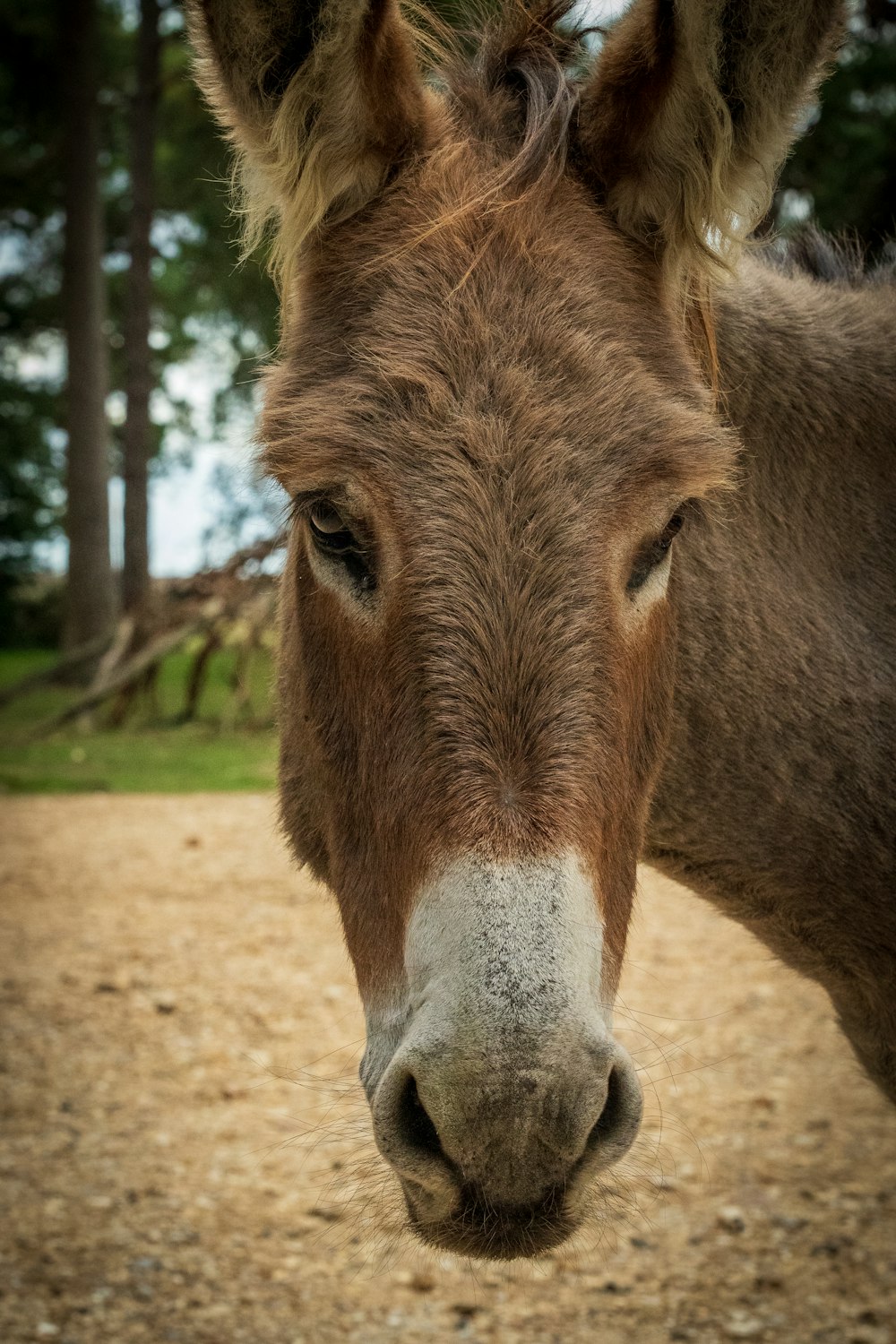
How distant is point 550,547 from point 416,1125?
1062 millimetres

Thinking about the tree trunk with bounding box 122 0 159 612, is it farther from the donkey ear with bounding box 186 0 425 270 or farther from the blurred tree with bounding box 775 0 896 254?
the donkey ear with bounding box 186 0 425 270

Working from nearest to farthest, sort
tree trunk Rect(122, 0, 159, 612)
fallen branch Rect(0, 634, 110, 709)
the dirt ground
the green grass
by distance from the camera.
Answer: the dirt ground → the green grass → fallen branch Rect(0, 634, 110, 709) → tree trunk Rect(122, 0, 159, 612)

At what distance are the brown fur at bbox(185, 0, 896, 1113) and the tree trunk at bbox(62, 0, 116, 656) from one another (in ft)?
63.4

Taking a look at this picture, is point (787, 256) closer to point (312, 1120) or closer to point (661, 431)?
point (661, 431)

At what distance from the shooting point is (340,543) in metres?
2.30

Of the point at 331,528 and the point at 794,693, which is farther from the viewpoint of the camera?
the point at 794,693

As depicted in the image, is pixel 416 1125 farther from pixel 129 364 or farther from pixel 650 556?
pixel 129 364

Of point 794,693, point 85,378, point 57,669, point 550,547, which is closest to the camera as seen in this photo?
point 550,547

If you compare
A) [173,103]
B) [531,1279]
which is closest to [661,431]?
[531,1279]

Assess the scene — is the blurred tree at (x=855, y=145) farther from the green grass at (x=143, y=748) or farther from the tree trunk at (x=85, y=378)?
the tree trunk at (x=85, y=378)

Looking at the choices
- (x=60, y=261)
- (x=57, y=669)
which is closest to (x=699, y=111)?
(x=57, y=669)

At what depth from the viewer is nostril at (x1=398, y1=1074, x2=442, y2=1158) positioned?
1866 millimetres

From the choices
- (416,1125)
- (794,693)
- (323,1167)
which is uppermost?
(794,693)

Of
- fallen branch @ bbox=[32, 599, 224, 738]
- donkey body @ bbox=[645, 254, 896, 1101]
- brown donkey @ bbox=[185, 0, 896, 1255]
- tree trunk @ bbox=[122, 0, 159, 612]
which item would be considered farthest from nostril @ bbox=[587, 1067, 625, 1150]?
tree trunk @ bbox=[122, 0, 159, 612]
